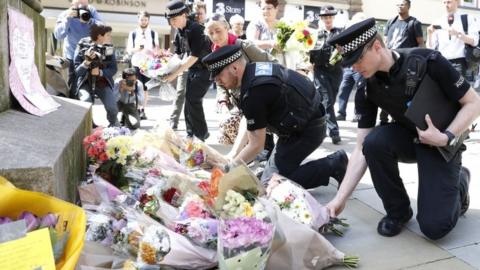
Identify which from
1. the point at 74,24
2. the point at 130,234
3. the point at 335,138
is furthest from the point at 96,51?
the point at 130,234

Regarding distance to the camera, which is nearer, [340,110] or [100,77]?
[100,77]

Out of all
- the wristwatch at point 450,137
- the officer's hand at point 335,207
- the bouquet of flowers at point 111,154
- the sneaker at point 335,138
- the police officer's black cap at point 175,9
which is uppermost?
the police officer's black cap at point 175,9

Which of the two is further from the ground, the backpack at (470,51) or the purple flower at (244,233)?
the backpack at (470,51)

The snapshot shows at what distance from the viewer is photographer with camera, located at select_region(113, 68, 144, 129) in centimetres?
709

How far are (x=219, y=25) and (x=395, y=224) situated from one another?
2568 mm

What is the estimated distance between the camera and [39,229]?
68.2 inches

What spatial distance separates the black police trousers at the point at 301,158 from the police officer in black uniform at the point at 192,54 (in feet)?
6.67

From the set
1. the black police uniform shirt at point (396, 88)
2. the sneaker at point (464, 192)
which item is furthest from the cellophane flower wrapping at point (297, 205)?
the sneaker at point (464, 192)

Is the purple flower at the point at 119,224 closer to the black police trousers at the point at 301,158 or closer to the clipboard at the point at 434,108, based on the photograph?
the black police trousers at the point at 301,158

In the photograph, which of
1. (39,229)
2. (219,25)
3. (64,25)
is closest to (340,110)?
(219,25)

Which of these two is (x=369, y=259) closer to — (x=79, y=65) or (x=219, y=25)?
(x=219, y=25)

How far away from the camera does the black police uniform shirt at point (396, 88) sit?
2.79 meters

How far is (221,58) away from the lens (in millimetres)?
3096

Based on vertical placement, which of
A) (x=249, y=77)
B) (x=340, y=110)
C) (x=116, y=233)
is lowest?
(x=340, y=110)
